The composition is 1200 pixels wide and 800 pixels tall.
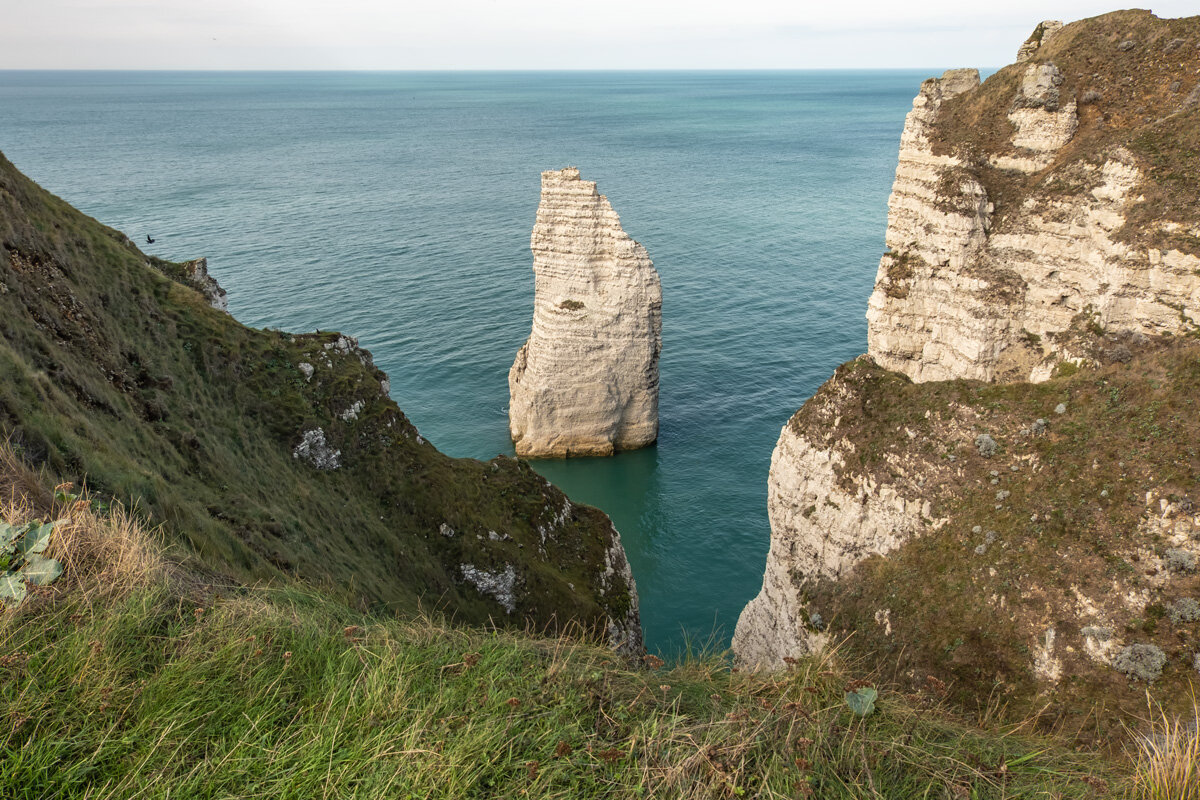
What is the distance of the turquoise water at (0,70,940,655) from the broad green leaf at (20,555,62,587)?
12.4m

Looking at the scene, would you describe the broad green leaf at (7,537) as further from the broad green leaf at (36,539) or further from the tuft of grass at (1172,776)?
the tuft of grass at (1172,776)

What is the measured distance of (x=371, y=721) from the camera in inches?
261

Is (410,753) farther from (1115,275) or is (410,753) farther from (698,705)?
(1115,275)

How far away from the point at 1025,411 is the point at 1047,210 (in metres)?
7.40

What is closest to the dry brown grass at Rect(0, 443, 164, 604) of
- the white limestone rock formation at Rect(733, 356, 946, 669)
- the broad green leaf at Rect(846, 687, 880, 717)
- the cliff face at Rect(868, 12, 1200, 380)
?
the broad green leaf at Rect(846, 687, 880, 717)

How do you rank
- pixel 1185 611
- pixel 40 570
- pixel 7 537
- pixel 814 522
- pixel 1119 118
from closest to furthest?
1. pixel 40 570
2. pixel 7 537
3. pixel 1185 611
4. pixel 1119 118
5. pixel 814 522

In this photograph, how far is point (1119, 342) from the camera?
22984mm

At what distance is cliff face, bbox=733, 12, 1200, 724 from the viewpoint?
18953 mm

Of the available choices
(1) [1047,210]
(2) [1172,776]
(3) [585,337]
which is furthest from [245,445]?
(1) [1047,210]

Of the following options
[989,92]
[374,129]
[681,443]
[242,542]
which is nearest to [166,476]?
[242,542]

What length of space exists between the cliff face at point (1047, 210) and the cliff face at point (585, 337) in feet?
59.5

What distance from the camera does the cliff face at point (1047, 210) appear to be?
22328 mm

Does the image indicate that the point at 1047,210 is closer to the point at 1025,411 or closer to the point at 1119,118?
the point at 1119,118

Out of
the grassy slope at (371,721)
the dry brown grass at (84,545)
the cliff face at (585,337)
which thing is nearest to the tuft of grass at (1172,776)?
the grassy slope at (371,721)
